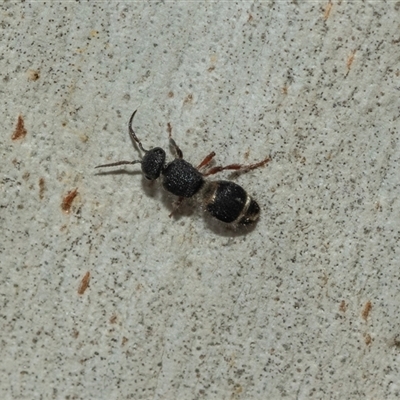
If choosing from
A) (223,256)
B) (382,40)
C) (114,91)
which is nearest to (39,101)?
(114,91)

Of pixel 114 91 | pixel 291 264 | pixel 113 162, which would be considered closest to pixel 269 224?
pixel 291 264

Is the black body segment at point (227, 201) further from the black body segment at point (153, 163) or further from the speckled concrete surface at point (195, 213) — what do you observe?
the black body segment at point (153, 163)

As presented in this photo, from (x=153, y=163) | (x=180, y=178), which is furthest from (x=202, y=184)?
(x=153, y=163)

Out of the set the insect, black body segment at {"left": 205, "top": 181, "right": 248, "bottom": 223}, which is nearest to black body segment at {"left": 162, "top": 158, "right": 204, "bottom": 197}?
the insect

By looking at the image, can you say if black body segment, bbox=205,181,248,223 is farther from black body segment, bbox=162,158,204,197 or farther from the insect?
black body segment, bbox=162,158,204,197

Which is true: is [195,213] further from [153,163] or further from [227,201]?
[153,163]

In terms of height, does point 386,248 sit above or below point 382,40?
below

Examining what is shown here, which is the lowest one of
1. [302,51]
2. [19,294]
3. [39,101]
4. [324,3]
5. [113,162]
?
[19,294]

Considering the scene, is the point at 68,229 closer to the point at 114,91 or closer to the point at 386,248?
the point at 114,91
